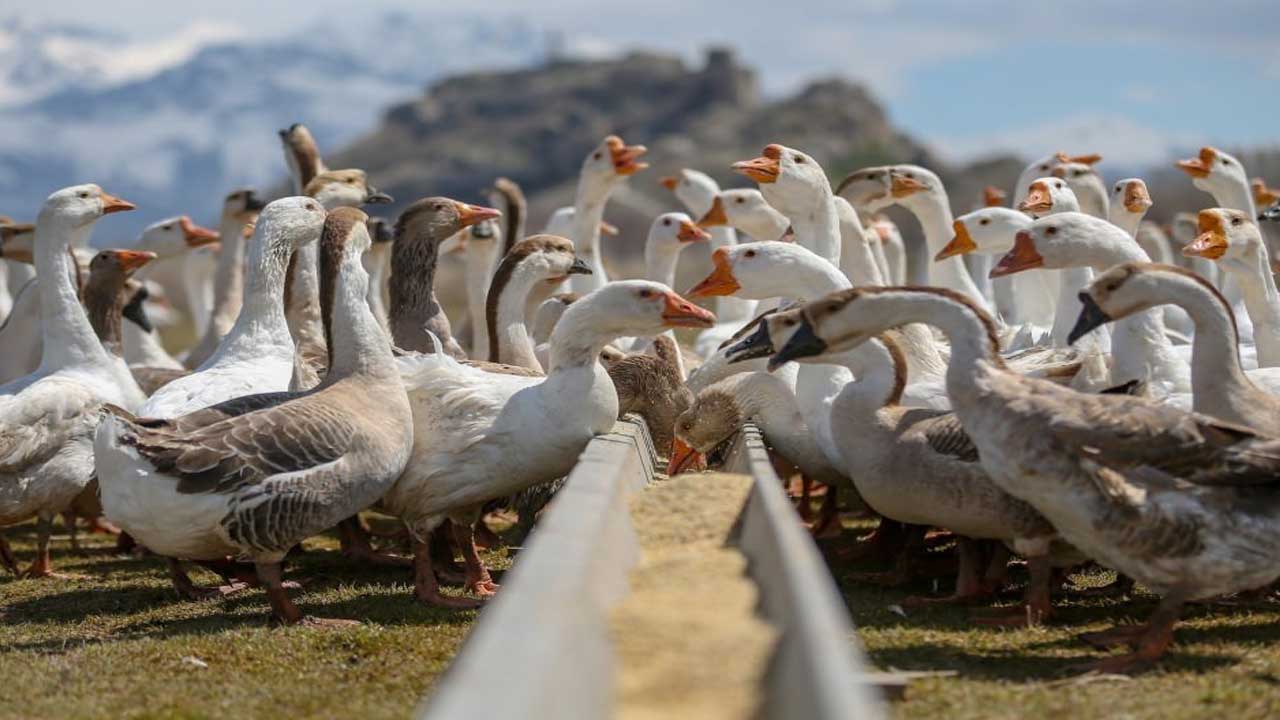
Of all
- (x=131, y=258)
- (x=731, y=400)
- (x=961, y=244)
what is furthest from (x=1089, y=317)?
(x=131, y=258)

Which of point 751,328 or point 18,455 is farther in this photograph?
point 751,328

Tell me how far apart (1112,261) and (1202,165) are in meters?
5.05

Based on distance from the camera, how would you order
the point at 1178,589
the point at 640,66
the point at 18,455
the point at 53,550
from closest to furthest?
the point at 1178,589 < the point at 18,455 < the point at 53,550 < the point at 640,66

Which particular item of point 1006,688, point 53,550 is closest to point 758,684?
point 1006,688

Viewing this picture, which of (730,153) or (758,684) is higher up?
(758,684)

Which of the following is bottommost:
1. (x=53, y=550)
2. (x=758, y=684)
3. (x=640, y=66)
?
(x=640, y=66)

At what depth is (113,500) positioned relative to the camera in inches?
308

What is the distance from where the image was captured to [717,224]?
1378 cm

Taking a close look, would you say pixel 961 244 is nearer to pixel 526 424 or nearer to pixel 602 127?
pixel 526 424

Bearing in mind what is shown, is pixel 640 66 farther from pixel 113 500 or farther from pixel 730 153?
pixel 113 500

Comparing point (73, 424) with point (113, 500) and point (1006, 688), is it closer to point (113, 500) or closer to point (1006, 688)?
point (113, 500)

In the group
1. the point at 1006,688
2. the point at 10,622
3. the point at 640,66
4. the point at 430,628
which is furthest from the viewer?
the point at 640,66

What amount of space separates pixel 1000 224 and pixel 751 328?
210 centimetres

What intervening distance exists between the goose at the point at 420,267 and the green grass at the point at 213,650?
79.0 inches
